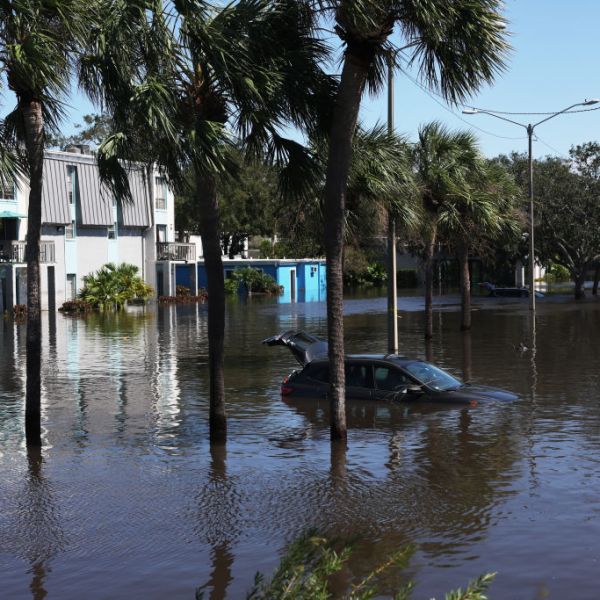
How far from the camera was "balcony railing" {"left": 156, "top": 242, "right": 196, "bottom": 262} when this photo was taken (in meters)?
69.4

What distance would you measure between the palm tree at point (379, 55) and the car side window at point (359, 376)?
4.16 m

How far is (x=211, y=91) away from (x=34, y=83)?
8.71 ft

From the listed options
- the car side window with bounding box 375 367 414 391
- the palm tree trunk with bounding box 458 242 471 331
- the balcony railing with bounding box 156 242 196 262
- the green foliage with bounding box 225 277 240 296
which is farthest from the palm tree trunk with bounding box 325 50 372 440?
the green foliage with bounding box 225 277 240 296

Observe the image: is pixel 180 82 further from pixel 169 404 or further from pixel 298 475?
pixel 169 404

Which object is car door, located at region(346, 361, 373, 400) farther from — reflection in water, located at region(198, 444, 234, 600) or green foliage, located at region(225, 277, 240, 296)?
green foliage, located at region(225, 277, 240, 296)

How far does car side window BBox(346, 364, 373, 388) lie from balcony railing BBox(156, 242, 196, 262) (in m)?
50.9

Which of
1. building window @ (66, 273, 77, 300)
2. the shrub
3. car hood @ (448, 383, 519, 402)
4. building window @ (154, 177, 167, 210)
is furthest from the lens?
building window @ (154, 177, 167, 210)

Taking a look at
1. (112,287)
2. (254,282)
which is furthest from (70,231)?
(254,282)

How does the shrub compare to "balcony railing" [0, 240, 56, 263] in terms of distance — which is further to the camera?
"balcony railing" [0, 240, 56, 263]

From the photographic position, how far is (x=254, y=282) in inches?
3280

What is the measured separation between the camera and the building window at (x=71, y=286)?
59.6 metres

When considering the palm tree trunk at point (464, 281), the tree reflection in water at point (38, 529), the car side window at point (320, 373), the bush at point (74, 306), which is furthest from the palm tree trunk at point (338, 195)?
the bush at point (74, 306)

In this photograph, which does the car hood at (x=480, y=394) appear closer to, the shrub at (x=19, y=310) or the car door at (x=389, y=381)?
the car door at (x=389, y=381)

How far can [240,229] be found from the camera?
91875mm
